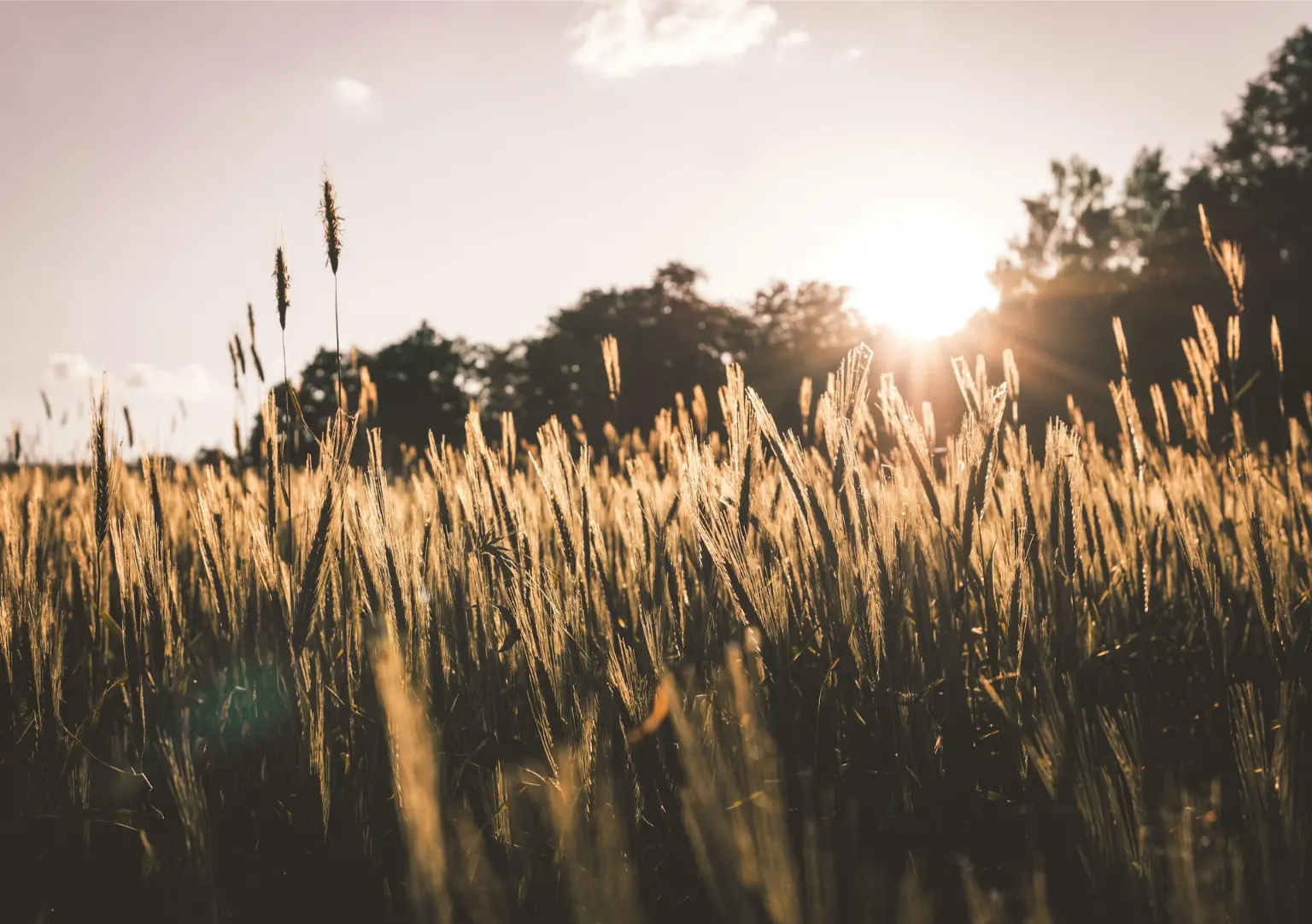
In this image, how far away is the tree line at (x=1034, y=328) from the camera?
1316 cm

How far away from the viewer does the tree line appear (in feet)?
43.2

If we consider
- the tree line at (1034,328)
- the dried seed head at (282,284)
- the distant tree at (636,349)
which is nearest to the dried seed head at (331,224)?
the dried seed head at (282,284)

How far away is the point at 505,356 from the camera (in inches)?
1271

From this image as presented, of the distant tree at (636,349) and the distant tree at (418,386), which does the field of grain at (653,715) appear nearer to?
the distant tree at (636,349)

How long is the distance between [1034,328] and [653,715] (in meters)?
15.3

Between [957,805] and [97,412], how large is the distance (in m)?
1.15

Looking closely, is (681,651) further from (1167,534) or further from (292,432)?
(1167,534)

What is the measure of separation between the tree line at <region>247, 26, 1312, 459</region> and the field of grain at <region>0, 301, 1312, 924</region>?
7812mm

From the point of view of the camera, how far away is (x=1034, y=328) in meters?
14.0

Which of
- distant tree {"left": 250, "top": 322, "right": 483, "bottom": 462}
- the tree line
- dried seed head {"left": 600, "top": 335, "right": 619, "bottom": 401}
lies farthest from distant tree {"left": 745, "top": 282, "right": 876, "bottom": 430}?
dried seed head {"left": 600, "top": 335, "right": 619, "bottom": 401}

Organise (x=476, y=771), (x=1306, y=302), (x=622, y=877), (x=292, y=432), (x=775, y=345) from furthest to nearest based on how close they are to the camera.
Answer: (x=775, y=345), (x=1306, y=302), (x=292, y=432), (x=476, y=771), (x=622, y=877)

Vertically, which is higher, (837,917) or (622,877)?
(622,877)

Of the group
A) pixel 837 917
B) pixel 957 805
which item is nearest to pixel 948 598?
pixel 957 805

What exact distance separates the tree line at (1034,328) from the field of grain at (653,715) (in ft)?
25.6
